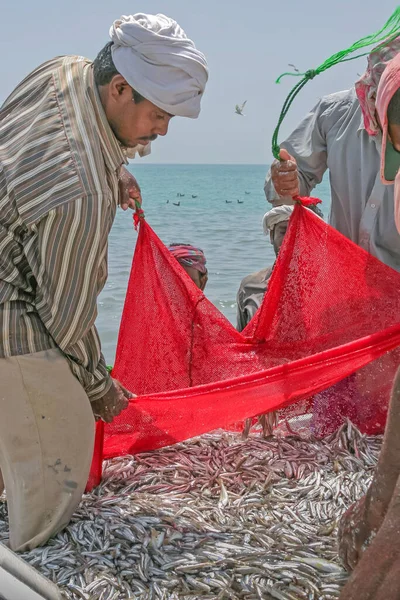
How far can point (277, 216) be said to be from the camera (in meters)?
5.96

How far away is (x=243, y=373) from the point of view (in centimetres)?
466

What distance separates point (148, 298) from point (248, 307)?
1418mm

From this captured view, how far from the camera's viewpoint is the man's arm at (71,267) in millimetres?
3281

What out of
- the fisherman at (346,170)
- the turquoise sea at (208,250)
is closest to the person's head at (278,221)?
the fisherman at (346,170)

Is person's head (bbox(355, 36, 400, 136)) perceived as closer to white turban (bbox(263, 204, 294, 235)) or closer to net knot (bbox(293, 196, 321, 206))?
net knot (bbox(293, 196, 321, 206))

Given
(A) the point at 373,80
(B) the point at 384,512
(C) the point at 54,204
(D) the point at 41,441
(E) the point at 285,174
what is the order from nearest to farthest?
(B) the point at 384,512
(C) the point at 54,204
(D) the point at 41,441
(A) the point at 373,80
(E) the point at 285,174

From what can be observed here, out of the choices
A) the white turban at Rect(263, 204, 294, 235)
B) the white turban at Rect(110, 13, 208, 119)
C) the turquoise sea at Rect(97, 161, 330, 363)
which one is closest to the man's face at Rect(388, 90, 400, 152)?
the white turban at Rect(110, 13, 208, 119)

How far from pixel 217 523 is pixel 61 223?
5.62ft

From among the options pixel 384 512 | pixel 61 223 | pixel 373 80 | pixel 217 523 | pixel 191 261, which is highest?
pixel 373 80

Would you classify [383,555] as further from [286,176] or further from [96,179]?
[286,176]

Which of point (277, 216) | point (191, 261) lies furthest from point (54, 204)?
point (277, 216)

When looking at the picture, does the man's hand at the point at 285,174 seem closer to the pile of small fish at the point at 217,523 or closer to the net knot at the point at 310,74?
the net knot at the point at 310,74

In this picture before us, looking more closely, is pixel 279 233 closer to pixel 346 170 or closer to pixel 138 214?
pixel 346 170

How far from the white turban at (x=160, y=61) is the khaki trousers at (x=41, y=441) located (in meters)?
1.21
